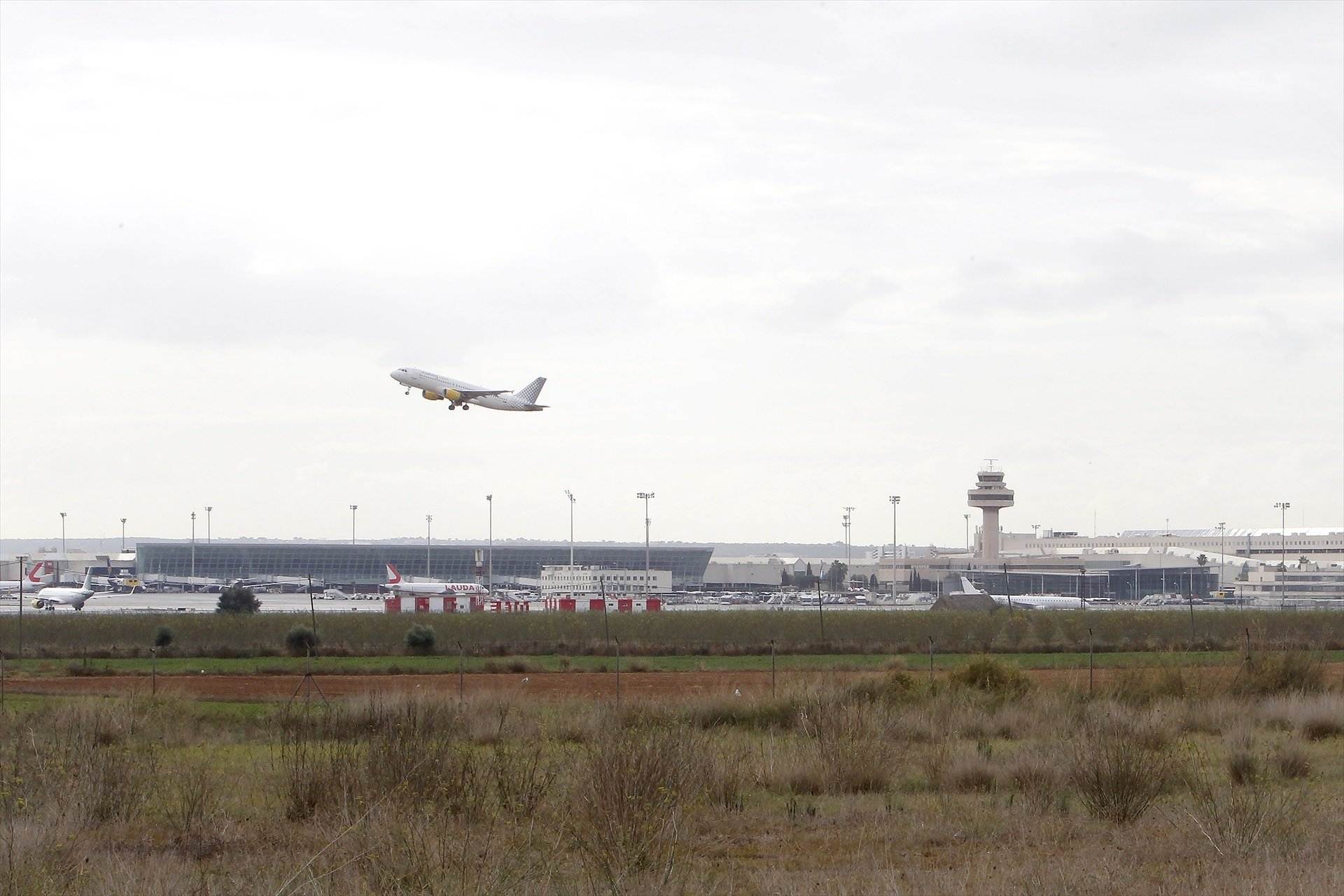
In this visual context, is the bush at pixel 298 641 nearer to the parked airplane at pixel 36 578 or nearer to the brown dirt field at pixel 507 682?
the brown dirt field at pixel 507 682

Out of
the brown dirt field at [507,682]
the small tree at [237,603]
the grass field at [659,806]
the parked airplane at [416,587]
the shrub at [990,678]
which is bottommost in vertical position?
the parked airplane at [416,587]

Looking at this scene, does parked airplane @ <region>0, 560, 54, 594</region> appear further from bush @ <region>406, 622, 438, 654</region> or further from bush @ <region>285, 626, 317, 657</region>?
bush @ <region>406, 622, 438, 654</region>

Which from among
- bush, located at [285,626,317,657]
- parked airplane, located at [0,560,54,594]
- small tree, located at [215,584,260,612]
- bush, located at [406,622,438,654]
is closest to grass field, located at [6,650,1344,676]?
bush, located at [285,626,317,657]

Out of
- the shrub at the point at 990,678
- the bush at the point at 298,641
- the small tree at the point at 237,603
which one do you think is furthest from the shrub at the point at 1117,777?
the small tree at the point at 237,603

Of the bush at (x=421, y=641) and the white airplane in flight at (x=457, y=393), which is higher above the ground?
the white airplane in flight at (x=457, y=393)

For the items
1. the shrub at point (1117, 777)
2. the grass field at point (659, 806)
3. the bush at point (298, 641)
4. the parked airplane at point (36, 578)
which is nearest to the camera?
the grass field at point (659, 806)

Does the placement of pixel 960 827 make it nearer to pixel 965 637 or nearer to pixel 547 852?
pixel 547 852

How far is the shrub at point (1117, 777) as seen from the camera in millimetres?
16109

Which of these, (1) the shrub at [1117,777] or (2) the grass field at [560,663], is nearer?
(1) the shrub at [1117,777]

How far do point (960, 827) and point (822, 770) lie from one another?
3.97m

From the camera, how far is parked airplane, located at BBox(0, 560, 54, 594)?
151m

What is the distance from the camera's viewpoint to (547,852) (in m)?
12.1

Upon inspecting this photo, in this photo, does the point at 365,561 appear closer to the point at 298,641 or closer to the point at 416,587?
the point at 416,587

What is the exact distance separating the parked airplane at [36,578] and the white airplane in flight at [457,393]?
74906mm
